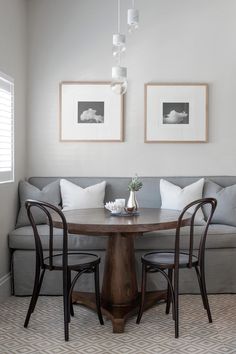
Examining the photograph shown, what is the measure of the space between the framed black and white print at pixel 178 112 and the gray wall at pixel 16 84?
1262mm

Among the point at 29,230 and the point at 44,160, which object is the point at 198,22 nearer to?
the point at 44,160

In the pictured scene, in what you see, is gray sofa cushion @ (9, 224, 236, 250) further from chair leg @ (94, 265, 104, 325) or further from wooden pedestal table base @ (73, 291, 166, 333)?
chair leg @ (94, 265, 104, 325)

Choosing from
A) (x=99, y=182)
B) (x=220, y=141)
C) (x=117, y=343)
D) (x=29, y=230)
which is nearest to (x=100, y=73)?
(x=99, y=182)

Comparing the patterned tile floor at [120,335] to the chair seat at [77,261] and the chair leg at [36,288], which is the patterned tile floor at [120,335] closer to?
the chair leg at [36,288]

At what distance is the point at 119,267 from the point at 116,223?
1.52ft

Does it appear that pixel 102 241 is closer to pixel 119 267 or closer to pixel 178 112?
pixel 119 267

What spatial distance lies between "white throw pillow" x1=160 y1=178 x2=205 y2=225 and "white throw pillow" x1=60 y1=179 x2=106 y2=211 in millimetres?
587

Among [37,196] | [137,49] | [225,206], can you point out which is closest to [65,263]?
[37,196]

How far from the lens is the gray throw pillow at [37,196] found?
4.21m

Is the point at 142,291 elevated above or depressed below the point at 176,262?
below

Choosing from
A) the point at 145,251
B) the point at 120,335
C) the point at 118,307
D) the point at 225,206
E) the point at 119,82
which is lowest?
the point at 120,335

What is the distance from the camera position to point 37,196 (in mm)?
4324

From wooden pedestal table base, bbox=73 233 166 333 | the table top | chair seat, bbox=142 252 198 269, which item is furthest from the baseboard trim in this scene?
chair seat, bbox=142 252 198 269

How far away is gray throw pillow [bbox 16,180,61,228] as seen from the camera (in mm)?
4215
